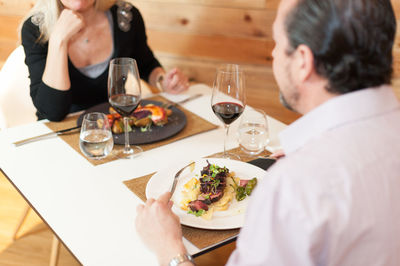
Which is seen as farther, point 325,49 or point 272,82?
point 272,82

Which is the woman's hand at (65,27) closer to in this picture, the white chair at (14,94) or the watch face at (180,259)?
the white chair at (14,94)

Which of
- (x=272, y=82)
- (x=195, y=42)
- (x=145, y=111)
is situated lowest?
(x=272, y=82)

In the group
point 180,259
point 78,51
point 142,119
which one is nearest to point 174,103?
point 142,119

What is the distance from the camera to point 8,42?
3.19 meters

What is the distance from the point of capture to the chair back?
198 centimetres

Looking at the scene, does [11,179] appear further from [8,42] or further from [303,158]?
[8,42]

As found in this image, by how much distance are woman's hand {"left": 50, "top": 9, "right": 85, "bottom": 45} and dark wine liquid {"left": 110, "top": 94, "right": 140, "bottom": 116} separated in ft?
1.49

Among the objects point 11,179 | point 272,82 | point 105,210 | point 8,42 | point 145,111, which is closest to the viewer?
point 105,210

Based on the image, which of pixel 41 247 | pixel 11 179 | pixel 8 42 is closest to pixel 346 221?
pixel 11 179

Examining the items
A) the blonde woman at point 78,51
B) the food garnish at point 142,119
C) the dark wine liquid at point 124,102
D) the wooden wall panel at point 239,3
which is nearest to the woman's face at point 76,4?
the blonde woman at point 78,51

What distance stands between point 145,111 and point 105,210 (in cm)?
52

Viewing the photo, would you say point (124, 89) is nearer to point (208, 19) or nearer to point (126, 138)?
point (126, 138)

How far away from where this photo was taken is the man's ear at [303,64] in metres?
0.82

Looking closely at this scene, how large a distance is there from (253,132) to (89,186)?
533mm
